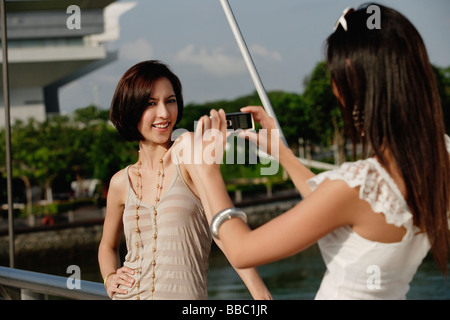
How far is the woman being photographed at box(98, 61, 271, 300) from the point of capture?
1504 mm

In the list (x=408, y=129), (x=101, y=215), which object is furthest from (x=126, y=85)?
(x=101, y=215)

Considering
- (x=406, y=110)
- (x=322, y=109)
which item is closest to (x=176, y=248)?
(x=406, y=110)

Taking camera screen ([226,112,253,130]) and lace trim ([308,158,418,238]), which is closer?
lace trim ([308,158,418,238])

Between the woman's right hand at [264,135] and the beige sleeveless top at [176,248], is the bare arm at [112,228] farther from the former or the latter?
the woman's right hand at [264,135]

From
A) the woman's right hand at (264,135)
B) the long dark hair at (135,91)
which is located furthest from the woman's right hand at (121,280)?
the woman's right hand at (264,135)

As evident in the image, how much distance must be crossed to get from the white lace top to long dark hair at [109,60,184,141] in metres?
0.68

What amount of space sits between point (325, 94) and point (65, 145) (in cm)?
1571

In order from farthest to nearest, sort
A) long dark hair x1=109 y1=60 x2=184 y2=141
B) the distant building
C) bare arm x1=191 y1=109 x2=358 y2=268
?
1. the distant building
2. long dark hair x1=109 y1=60 x2=184 y2=141
3. bare arm x1=191 y1=109 x2=358 y2=268

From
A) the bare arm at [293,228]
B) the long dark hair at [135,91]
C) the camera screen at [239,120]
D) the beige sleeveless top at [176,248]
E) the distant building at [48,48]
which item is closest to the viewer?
the bare arm at [293,228]

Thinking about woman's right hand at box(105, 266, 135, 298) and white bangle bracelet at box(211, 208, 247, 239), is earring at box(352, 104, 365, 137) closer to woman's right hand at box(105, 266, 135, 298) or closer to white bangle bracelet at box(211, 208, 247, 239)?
white bangle bracelet at box(211, 208, 247, 239)

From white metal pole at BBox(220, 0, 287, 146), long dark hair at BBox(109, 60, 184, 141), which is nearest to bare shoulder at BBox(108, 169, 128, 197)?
long dark hair at BBox(109, 60, 184, 141)

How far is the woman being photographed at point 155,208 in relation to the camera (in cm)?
150

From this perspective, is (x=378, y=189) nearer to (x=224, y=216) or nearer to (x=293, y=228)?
(x=293, y=228)

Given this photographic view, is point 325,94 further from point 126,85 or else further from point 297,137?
point 126,85
